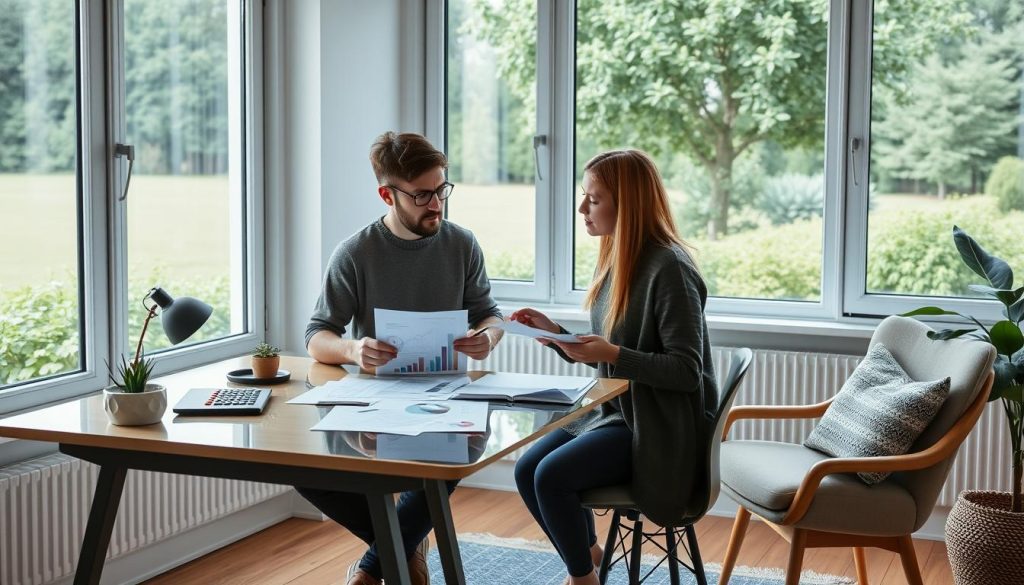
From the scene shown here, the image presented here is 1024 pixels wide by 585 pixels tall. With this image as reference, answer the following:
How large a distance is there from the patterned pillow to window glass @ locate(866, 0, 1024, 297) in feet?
3.05

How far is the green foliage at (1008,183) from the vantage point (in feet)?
12.6

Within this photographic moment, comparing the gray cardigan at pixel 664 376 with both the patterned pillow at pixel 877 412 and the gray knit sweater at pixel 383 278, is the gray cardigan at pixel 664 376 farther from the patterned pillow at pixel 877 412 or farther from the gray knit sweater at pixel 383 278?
the gray knit sweater at pixel 383 278

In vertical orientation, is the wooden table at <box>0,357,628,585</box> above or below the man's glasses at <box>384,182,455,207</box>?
below

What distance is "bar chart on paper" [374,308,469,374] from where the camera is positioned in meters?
2.64

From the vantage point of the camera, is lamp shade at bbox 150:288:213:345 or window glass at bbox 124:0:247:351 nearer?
lamp shade at bbox 150:288:213:345

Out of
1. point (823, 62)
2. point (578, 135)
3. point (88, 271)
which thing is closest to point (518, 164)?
point (578, 135)

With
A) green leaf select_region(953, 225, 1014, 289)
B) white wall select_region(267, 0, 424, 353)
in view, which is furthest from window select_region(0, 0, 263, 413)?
green leaf select_region(953, 225, 1014, 289)

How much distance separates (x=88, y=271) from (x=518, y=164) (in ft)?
6.16

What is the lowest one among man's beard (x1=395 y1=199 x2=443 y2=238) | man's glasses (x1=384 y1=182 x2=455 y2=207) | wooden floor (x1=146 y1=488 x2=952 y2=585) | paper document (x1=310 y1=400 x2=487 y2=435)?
wooden floor (x1=146 y1=488 x2=952 y2=585)

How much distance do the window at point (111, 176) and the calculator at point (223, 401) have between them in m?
0.83

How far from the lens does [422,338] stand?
2672 millimetres

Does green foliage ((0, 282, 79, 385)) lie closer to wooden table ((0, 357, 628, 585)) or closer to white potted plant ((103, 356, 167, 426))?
wooden table ((0, 357, 628, 585))

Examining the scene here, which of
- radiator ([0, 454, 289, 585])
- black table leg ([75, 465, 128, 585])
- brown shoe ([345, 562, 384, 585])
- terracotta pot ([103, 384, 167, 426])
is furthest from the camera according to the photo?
radiator ([0, 454, 289, 585])

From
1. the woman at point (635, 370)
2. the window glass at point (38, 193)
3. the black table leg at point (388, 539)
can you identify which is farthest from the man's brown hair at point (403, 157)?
the black table leg at point (388, 539)
